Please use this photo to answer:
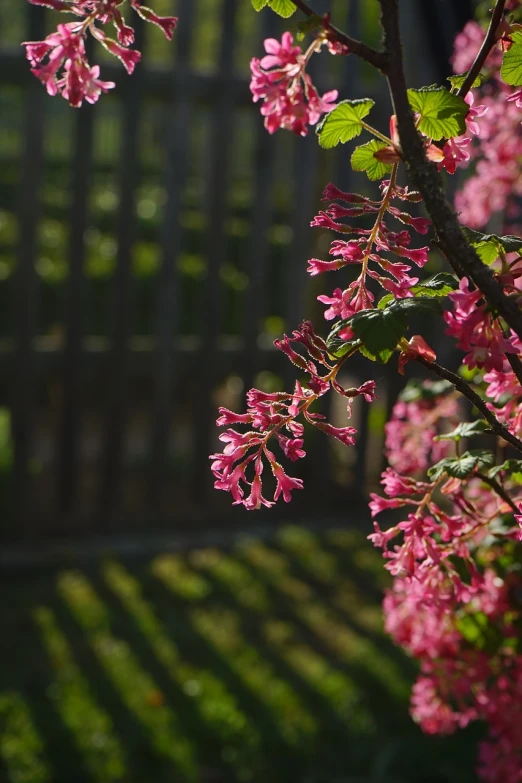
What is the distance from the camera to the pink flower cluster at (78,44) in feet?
3.09

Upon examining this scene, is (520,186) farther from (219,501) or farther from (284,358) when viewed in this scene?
(219,501)

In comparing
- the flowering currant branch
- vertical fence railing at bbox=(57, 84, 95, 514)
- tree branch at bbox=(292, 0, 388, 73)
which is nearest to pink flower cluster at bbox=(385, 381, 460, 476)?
the flowering currant branch

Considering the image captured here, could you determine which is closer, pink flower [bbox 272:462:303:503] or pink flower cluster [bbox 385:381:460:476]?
pink flower [bbox 272:462:303:503]

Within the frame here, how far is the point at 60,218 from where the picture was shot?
28.4ft

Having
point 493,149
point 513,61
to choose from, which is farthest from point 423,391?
point 513,61

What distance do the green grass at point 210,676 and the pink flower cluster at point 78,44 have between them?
6.46ft

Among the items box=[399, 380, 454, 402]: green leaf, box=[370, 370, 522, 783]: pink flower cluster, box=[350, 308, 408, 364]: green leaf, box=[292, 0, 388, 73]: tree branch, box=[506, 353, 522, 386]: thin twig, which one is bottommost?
box=[370, 370, 522, 783]: pink flower cluster

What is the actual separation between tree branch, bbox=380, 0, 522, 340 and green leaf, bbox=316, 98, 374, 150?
9 centimetres

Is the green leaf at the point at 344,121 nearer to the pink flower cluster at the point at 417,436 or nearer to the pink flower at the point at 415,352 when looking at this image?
the pink flower at the point at 415,352

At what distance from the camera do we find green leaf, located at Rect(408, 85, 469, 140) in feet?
3.03

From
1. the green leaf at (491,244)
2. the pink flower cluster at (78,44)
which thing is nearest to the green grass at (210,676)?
the green leaf at (491,244)

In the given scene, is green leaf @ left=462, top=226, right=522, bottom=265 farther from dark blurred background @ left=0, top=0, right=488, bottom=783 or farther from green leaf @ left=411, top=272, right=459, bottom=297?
dark blurred background @ left=0, top=0, right=488, bottom=783

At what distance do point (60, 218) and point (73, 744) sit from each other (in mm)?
6541

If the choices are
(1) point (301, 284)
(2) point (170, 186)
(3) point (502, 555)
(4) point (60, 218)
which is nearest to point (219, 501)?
(1) point (301, 284)
